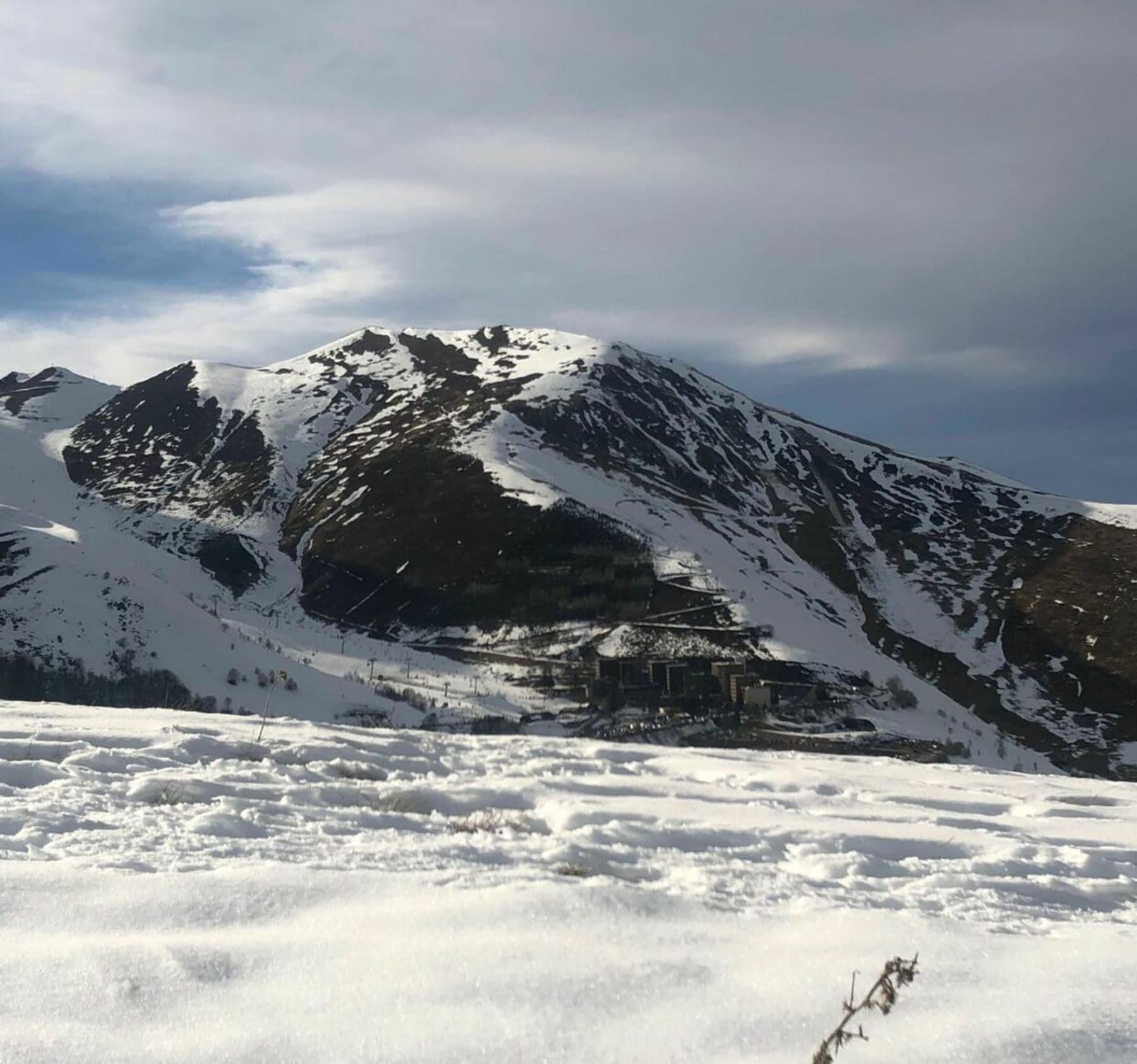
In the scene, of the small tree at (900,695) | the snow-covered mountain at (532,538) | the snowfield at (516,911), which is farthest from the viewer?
Result: the snow-covered mountain at (532,538)

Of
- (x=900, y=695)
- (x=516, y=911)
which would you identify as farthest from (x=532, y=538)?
(x=516, y=911)

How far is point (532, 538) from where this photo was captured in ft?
288

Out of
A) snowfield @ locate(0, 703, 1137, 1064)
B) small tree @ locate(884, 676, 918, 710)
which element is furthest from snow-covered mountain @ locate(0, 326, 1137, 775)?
snowfield @ locate(0, 703, 1137, 1064)

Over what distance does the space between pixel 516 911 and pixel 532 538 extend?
3214 inches

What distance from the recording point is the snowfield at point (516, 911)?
14.4 feet

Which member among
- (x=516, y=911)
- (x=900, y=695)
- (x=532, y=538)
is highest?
(x=532, y=538)

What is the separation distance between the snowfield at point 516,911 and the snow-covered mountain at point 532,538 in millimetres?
33742

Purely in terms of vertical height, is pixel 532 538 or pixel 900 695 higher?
pixel 532 538

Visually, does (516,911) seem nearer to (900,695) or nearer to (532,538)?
(900,695)

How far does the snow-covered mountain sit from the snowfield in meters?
33.7

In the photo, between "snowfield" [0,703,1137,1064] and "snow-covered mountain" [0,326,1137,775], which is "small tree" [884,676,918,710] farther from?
"snowfield" [0,703,1137,1064]

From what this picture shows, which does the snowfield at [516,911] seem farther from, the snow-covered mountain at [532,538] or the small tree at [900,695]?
the small tree at [900,695]

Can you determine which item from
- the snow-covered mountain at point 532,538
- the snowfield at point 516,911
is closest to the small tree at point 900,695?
the snow-covered mountain at point 532,538

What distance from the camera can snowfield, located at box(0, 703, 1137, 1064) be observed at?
438cm
